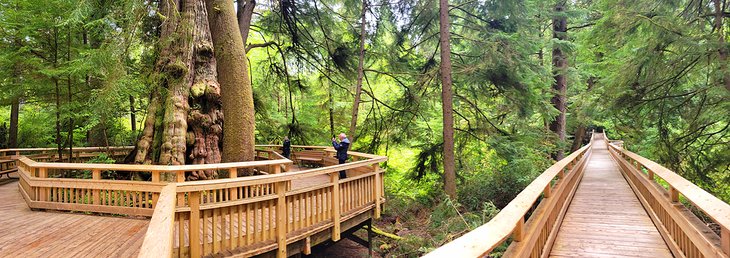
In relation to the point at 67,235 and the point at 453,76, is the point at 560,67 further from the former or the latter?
the point at 67,235

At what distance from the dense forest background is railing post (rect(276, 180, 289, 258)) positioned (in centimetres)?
288

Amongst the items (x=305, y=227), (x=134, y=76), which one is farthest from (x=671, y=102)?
(x=134, y=76)

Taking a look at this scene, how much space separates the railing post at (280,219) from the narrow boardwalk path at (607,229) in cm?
333

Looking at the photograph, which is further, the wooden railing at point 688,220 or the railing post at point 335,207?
the railing post at point 335,207

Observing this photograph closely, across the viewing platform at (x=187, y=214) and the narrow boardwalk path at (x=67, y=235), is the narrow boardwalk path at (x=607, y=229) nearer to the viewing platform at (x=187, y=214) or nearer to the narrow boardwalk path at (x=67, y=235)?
the viewing platform at (x=187, y=214)

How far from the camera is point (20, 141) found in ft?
48.1

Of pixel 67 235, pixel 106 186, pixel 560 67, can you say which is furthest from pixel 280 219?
pixel 560 67

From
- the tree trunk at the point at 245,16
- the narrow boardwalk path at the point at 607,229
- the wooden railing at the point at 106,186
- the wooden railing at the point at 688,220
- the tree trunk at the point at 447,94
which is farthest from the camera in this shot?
the tree trunk at the point at 245,16

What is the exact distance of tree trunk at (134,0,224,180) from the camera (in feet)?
21.9

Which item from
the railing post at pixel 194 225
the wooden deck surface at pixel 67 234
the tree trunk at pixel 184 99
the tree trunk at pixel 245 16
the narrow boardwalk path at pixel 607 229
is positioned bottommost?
the narrow boardwalk path at pixel 607 229

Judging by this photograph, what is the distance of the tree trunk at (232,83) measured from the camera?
7875mm

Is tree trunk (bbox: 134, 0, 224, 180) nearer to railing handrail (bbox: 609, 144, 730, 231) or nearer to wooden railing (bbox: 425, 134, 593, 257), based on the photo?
wooden railing (bbox: 425, 134, 593, 257)

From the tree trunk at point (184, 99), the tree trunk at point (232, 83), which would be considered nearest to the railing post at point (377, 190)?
the tree trunk at point (232, 83)

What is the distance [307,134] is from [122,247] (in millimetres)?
9671
